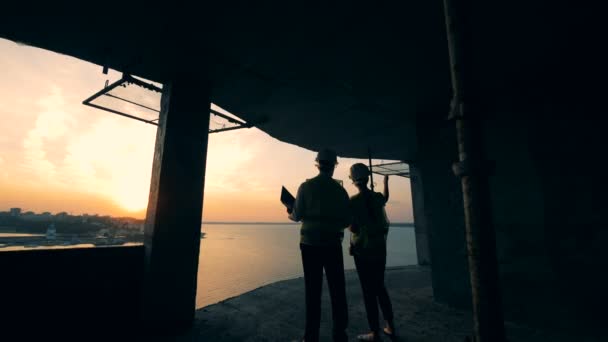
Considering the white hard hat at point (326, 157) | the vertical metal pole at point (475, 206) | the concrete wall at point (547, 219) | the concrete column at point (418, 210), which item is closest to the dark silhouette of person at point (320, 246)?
the white hard hat at point (326, 157)

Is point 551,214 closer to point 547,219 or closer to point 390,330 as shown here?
point 547,219

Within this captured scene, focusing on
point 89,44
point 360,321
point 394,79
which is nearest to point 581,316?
point 360,321

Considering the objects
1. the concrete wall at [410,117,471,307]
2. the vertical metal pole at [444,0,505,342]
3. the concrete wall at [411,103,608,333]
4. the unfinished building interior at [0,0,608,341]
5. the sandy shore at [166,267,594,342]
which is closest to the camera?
the vertical metal pole at [444,0,505,342]

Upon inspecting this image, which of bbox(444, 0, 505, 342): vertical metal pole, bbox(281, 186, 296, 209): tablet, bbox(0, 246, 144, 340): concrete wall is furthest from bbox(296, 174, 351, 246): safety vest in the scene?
bbox(0, 246, 144, 340): concrete wall

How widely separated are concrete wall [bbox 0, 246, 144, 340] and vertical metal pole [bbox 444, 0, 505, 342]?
13.2 ft

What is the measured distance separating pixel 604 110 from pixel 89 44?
23.8ft

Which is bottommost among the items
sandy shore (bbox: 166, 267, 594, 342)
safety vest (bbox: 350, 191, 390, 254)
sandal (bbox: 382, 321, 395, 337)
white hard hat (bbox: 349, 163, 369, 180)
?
sandy shore (bbox: 166, 267, 594, 342)

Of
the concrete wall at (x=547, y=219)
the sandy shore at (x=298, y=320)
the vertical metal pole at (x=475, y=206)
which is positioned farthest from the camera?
the concrete wall at (x=547, y=219)

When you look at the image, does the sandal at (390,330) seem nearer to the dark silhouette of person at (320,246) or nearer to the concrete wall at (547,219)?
the dark silhouette of person at (320,246)

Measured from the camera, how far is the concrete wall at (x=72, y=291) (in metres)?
2.78

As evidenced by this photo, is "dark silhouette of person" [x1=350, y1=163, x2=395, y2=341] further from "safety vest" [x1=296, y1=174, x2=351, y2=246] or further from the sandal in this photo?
"safety vest" [x1=296, y1=174, x2=351, y2=246]

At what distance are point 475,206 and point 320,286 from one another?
165 cm

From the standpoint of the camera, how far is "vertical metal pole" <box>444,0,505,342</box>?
137 cm

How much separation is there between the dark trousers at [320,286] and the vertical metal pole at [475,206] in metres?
1.38
